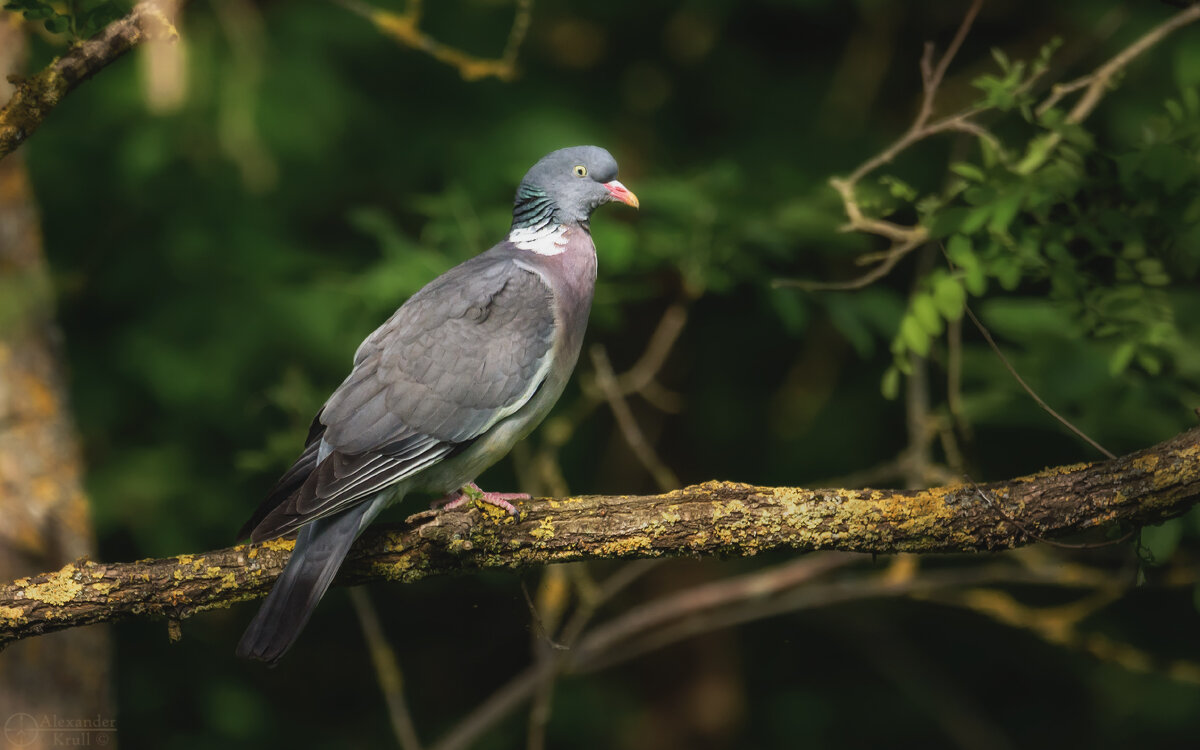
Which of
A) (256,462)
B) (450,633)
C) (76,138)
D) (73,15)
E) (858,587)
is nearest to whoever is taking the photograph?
(73,15)

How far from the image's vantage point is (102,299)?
5.64m

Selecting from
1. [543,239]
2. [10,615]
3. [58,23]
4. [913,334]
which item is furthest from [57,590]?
[913,334]

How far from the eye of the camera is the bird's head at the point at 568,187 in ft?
12.0

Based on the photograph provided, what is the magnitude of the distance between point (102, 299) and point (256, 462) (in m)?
2.43

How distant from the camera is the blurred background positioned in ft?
14.5

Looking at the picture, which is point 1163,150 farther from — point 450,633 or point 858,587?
point 450,633

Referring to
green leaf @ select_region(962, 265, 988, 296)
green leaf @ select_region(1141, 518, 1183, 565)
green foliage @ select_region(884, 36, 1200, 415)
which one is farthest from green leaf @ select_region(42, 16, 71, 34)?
green leaf @ select_region(1141, 518, 1183, 565)

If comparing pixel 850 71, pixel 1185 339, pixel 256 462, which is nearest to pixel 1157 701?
pixel 1185 339

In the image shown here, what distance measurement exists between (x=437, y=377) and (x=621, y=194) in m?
0.90

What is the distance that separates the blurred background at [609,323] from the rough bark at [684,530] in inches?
47.1

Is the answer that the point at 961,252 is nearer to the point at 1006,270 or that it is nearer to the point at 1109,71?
the point at 1006,270

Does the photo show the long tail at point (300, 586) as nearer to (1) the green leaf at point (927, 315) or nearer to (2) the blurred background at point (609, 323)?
(2) the blurred background at point (609, 323)

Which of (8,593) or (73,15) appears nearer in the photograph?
(73,15)

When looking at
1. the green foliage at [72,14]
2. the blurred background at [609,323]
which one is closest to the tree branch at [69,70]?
the green foliage at [72,14]
